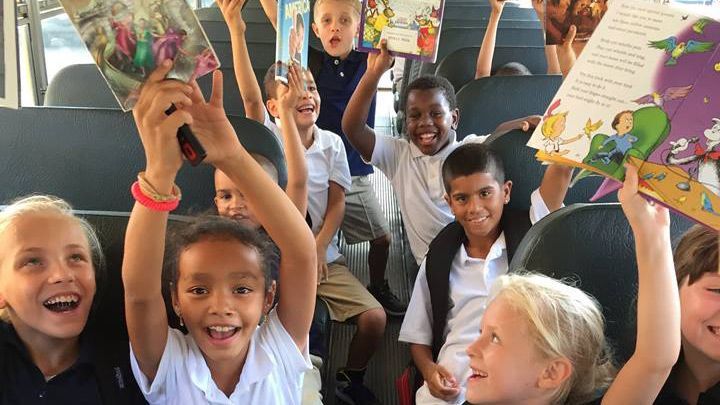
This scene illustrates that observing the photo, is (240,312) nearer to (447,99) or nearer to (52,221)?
(52,221)

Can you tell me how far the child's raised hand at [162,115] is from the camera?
37.0 inches

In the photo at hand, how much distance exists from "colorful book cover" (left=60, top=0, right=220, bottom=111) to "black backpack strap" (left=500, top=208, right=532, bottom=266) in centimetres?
105

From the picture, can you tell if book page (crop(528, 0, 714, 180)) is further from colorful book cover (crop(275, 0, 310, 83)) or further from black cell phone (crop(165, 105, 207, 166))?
colorful book cover (crop(275, 0, 310, 83))

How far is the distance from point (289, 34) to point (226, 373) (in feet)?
2.59

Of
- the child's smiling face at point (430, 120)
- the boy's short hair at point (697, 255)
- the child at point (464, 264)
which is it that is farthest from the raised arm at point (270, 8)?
the boy's short hair at point (697, 255)

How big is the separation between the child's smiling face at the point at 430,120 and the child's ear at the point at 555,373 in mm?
1356

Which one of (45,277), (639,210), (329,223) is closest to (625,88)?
(639,210)

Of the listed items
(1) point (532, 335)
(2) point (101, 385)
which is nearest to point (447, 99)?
(1) point (532, 335)

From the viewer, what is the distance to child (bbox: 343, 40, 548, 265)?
2377 millimetres

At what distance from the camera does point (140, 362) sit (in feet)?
3.96

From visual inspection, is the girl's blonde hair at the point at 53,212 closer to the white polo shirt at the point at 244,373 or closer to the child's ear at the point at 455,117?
the white polo shirt at the point at 244,373

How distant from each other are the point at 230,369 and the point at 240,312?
0.43 ft

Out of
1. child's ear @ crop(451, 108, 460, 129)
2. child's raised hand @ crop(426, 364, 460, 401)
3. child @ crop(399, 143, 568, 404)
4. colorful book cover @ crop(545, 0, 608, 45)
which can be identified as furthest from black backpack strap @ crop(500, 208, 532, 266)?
child's ear @ crop(451, 108, 460, 129)

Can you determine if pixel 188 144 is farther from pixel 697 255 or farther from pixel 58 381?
pixel 697 255
